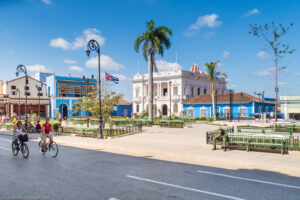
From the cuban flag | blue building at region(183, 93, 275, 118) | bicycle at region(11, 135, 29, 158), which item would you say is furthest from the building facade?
bicycle at region(11, 135, 29, 158)

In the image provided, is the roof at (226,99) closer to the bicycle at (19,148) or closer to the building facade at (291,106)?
the building facade at (291,106)

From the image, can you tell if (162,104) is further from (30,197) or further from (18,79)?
(30,197)

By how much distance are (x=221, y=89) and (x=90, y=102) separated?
51.3 metres

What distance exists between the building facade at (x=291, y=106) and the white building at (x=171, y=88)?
641 inches

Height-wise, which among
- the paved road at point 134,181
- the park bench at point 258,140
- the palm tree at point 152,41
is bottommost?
the paved road at point 134,181

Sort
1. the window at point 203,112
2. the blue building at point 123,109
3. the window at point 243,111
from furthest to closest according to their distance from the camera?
1. the blue building at point 123,109
2. the window at point 203,112
3. the window at point 243,111

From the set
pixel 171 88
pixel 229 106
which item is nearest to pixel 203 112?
pixel 229 106

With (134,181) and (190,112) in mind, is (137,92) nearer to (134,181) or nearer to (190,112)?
(190,112)

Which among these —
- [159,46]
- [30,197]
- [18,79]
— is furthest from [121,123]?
[18,79]

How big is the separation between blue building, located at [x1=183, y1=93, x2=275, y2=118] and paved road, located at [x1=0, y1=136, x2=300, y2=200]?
38823 millimetres

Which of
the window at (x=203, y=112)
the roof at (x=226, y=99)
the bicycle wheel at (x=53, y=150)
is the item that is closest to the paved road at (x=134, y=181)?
the bicycle wheel at (x=53, y=150)

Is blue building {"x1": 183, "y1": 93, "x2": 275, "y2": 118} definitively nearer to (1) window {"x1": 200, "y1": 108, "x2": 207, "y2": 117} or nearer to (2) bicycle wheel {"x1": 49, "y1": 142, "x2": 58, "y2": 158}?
(1) window {"x1": 200, "y1": 108, "x2": 207, "y2": 117}

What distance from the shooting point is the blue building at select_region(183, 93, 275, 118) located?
48.4 metres

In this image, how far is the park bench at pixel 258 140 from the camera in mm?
11801
